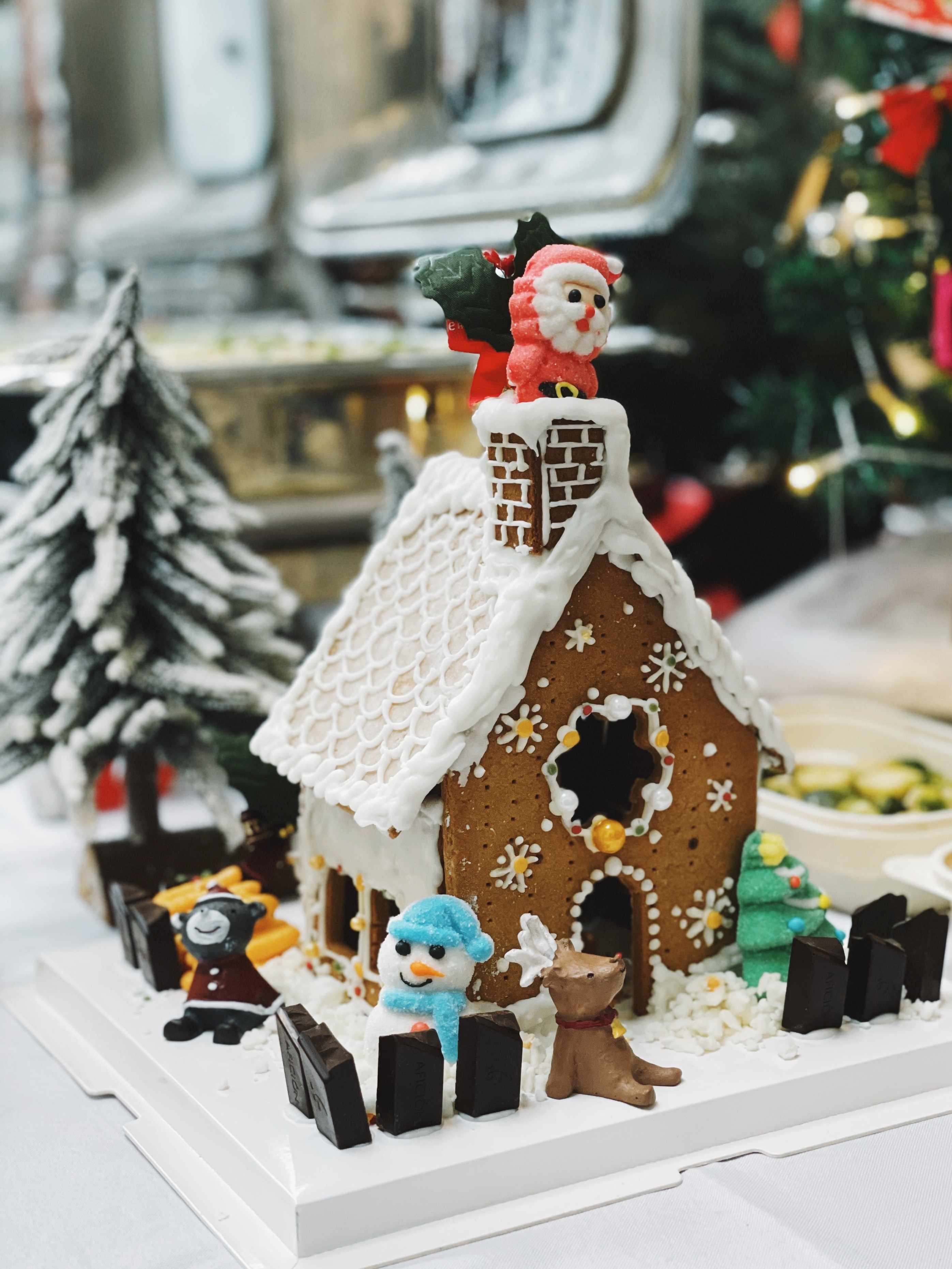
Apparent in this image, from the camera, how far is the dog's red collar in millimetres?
1552

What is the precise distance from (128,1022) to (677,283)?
2.77m

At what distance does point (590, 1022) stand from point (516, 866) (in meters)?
0.19

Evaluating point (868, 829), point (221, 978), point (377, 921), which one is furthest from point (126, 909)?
point (868, 829)

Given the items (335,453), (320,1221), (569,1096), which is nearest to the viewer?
(320,1221)

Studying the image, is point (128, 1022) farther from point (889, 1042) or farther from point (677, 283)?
point (677, 283)

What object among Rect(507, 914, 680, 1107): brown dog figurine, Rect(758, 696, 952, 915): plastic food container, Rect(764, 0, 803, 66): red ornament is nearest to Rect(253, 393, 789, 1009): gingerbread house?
Rect(507, 914, 680, 1107): brown dog figurine

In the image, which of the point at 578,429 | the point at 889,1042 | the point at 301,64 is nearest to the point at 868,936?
the point at 889,1042

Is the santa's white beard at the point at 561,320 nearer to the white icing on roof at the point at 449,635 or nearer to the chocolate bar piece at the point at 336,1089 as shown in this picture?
the white icing on roof at the point at 449,635

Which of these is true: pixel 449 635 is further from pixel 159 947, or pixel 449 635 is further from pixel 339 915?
pixel 159 947

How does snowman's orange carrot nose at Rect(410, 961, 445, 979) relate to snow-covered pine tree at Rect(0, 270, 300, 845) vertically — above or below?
below

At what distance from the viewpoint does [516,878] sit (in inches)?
64.7

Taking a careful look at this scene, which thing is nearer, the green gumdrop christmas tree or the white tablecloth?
the white tablecloth

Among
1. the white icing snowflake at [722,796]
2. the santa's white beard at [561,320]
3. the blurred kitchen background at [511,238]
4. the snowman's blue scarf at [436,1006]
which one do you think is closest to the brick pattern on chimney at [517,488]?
the santa's white beard at [561,320]

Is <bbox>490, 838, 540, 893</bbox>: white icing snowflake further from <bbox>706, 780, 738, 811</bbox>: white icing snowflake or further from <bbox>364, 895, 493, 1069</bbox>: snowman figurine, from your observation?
<bbox>706, 780, 738, 811</bbox>: white icing snowflake
